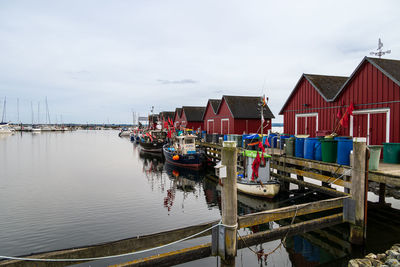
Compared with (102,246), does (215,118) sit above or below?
above

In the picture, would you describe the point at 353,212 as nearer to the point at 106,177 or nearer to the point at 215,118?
the point at 106,177

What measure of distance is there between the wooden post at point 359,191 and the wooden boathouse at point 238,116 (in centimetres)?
2190

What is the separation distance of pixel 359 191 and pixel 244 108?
25999 millimetres

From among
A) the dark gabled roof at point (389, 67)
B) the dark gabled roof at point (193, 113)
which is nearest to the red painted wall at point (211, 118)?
the dark gabled roof at point (193, 113)

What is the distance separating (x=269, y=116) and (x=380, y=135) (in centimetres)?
2197

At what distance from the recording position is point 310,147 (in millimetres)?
13289

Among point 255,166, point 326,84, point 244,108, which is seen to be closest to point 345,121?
point 326,84

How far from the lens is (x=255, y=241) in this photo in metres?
6.84

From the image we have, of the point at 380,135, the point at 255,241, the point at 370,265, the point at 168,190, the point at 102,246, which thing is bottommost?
the point at 168,190

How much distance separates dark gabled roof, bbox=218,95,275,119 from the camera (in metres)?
32.6

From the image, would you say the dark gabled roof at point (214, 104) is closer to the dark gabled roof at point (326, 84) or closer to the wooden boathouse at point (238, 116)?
the wooden boathouse at point (238, 116)

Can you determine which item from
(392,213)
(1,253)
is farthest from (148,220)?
(392,213)

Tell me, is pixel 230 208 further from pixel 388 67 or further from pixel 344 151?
pixel 388 67

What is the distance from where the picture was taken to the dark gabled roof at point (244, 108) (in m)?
32.6
